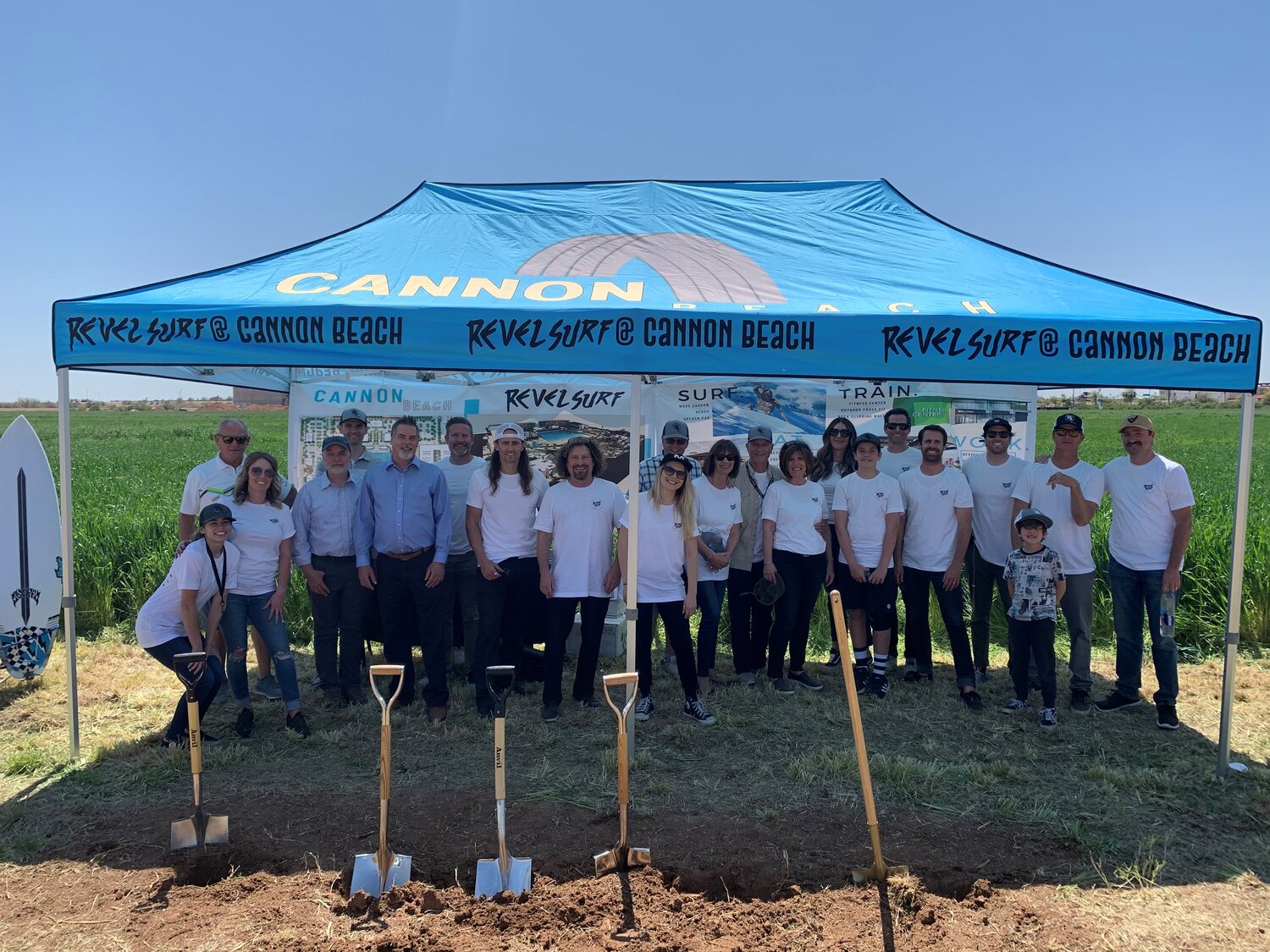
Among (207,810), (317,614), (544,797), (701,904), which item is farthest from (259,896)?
(317,614)

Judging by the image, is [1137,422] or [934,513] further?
[934,513]

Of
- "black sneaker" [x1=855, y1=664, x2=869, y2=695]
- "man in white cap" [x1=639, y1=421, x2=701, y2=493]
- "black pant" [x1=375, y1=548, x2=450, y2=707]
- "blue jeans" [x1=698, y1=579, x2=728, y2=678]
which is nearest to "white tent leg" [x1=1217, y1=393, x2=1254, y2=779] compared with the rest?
"black sneaker" [x1=855, y1=664, x2=869, y2=695]

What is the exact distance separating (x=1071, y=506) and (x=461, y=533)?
13.3 feet

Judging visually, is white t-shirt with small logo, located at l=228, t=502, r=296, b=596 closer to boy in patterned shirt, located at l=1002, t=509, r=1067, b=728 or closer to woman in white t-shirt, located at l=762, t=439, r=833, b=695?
woman in white t-shirt, located at l=762, t=439, r=833, b=695

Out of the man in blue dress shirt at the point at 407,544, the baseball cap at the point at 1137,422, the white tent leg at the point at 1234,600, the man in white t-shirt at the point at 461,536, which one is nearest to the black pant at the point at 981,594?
the baseball cap at the point at 1137,422

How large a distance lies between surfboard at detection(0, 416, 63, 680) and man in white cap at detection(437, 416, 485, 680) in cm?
280

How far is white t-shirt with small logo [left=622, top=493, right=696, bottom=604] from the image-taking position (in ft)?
17.5

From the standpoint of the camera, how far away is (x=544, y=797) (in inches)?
175

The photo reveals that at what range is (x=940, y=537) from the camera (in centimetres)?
584

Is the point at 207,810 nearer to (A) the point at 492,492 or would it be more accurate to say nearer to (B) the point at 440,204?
(A) the point at 492,492

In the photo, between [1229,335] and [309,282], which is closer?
[1229,335]

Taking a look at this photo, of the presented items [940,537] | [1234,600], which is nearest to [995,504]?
[940,537]

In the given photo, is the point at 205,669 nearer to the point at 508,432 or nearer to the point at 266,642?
the point at 266,642

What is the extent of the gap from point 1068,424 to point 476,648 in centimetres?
412
